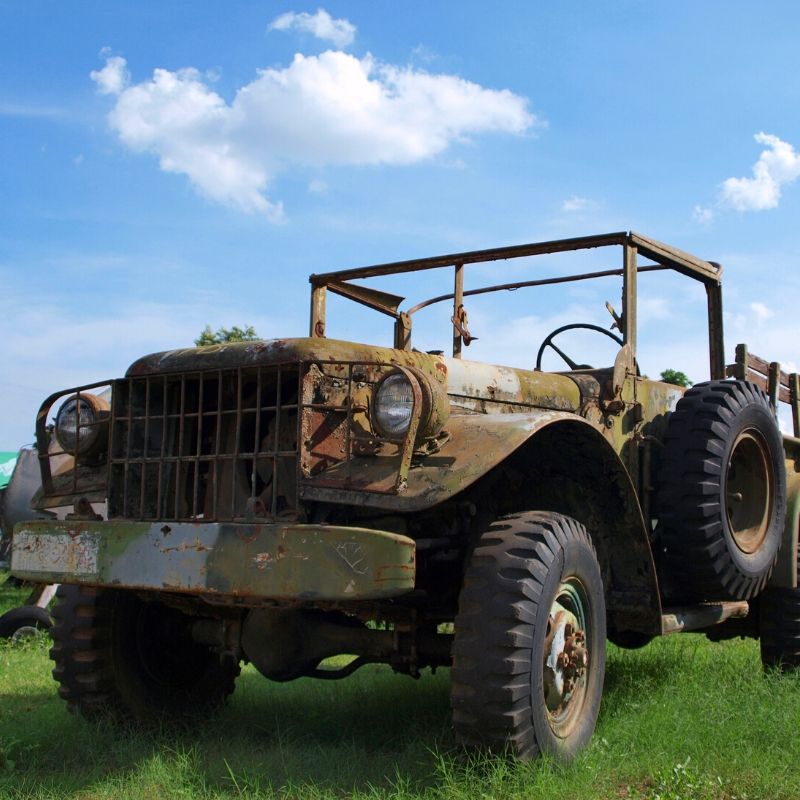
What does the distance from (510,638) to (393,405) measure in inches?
31.7

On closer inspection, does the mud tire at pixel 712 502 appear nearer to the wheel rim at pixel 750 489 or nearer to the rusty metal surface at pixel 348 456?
the wheel rim at pixel 750 489

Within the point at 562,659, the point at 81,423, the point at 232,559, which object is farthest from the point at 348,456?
the point at 81,423

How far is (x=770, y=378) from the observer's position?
20.7ft

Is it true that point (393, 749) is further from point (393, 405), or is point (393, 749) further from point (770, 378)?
point (770, 378)

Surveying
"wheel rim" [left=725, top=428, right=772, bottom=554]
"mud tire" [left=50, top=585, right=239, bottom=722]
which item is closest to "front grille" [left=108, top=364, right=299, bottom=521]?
"mud tire" [left=50, top=585, right=239, bottom=722]

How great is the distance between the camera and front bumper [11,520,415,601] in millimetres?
3043

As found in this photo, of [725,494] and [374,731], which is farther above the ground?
[725,494]

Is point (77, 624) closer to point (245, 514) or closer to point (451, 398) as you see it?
point (245, 514)

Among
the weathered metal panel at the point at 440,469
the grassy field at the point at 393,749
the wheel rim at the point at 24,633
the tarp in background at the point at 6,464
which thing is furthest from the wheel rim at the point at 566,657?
the tarp in background at the point at 6,464

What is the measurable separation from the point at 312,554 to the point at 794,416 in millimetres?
4454

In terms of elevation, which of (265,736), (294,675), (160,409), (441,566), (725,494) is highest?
(160,409)

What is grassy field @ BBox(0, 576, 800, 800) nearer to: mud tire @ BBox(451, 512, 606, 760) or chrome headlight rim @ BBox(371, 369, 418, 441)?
mud tire @ BBox(451, 512, 606, 760)

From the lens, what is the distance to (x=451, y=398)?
161 inches

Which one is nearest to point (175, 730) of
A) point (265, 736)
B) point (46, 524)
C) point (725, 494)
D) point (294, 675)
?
point (265, 736)
